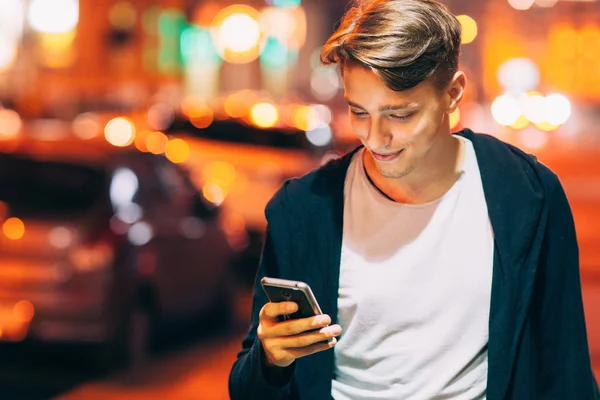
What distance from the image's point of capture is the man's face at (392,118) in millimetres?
2459

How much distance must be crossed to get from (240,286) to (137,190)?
3673 mm

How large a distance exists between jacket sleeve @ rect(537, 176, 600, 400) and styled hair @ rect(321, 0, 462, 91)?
44 cm

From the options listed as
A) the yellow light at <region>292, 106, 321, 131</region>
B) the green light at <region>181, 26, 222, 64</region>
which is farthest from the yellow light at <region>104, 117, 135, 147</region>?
the green light at <region>181, 26, 222, 64</region>

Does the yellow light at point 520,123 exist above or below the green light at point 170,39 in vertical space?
below

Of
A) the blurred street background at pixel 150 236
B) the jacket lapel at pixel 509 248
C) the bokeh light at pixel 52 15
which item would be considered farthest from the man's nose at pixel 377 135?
the bokeh light at pixel 52 15

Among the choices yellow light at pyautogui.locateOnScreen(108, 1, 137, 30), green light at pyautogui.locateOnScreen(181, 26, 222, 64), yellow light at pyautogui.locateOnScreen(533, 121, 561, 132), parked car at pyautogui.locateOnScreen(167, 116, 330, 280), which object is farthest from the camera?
yellow light at pyautogui.locateOnScreen(533, 121, 561, 132)

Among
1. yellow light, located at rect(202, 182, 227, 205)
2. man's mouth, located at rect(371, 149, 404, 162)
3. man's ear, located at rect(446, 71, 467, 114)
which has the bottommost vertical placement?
yellow light, located at rect(202, 182, 227, 205)

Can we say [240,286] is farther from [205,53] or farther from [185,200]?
[205,53]

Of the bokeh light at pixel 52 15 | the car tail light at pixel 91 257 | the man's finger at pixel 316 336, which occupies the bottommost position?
the car tail light at pixel 91 257

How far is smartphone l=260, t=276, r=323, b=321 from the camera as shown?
2.33 m

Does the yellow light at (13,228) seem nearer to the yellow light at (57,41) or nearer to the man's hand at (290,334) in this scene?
the man's hand at (290,334)

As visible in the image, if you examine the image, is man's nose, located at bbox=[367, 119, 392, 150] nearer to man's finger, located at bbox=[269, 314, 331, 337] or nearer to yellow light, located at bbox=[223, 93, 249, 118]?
man's finger, located at bbox=[269, 314, 331, 337]

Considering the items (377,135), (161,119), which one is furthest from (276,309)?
(161,119)

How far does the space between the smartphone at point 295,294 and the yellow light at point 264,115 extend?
1040 cm
